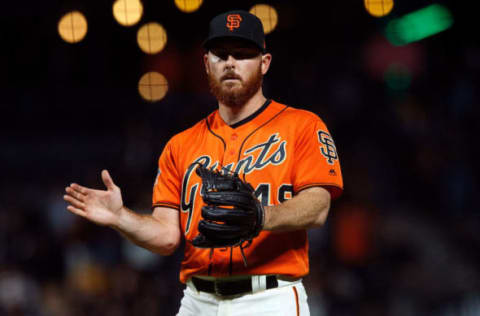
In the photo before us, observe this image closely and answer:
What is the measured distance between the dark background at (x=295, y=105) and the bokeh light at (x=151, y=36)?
171 millimetres

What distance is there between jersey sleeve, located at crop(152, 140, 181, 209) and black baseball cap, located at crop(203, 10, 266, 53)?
0.59 metres

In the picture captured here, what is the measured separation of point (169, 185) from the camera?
3.39 m

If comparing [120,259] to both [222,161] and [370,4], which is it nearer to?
[370,4]

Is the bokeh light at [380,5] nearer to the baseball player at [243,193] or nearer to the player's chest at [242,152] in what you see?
the baseball player at [243,193]

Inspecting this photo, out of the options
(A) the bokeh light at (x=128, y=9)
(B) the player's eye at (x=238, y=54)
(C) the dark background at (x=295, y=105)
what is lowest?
(C) the dark background at (x=295, y=105)

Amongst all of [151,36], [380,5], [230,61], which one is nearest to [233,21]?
[230,61]

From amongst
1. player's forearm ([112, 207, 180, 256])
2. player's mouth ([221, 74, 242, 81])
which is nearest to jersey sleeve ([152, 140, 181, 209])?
player's forearm ([112, 207, 180, 256])

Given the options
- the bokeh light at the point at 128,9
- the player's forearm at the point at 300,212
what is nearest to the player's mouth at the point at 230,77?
the player's forearm at the point at 300,212

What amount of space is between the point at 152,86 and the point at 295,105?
2167 millimetres

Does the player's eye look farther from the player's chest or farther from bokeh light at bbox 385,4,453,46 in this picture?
bokeh light at bbox 385,4,453,46

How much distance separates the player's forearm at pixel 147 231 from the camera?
3.07m

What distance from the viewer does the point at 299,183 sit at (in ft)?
9.75

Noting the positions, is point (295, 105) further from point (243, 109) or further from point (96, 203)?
point (96, 203)

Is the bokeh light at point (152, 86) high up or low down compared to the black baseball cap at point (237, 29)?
down
